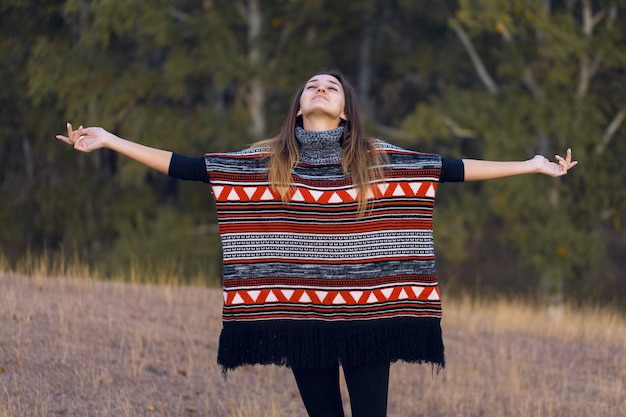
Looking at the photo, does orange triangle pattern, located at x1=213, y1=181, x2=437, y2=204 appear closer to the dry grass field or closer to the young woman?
the young woman

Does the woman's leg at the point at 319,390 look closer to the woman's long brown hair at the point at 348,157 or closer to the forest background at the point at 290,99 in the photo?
the woman's long brown hair at the point at 348,157

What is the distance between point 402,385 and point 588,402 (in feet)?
4.55

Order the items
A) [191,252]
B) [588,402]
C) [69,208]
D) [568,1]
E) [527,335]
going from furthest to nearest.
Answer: [69,208] → [191,252] → [568,1] → [527,335] → [588,402]

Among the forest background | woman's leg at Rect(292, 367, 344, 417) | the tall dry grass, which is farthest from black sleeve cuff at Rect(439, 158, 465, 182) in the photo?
the forest background

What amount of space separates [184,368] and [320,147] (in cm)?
375

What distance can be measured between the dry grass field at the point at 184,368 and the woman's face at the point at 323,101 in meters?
2.58

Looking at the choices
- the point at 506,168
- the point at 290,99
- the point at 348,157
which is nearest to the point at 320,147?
the point at 348,157

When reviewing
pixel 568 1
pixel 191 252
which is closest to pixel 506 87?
pixel 568 1

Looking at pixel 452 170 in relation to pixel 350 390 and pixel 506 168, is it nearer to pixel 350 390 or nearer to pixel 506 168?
pixel 506 168

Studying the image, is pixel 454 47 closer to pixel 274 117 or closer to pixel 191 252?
pixel 274 117

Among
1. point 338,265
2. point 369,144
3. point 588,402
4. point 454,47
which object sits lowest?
point 588,402

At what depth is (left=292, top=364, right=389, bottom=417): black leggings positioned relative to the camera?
175 inches

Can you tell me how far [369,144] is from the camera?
4.60 m

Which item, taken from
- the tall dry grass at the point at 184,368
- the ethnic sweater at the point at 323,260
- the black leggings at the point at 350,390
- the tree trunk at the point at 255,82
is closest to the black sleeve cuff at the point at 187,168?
the ethnic sweater at the point at 323,260
